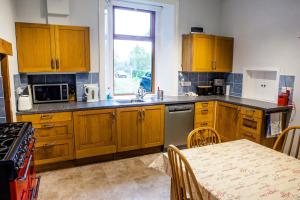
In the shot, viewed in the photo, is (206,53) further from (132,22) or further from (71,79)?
(71,79)

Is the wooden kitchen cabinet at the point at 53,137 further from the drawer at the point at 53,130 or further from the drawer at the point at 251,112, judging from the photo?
the drawer at the point at 251,112

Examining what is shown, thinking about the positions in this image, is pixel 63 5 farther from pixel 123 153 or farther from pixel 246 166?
pixel 246 166

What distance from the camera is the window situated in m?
3.97

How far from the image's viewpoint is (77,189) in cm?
262

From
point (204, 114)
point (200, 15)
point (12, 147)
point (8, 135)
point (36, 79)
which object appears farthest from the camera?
point (200, 15)

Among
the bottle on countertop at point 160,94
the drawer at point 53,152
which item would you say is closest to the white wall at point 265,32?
the bottle on countertop at point 160,94

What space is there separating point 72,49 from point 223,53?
2637 millimetres

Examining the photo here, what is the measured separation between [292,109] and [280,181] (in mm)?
2264

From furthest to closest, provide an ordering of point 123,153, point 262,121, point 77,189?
point 123,153 → point 262,121 → point 77,189

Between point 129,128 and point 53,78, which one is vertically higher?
point 53,78

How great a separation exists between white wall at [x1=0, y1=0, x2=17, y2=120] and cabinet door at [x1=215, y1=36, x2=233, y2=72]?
3.15 m

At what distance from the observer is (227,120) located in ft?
12.4

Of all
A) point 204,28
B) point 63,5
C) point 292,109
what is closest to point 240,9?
point 204,28

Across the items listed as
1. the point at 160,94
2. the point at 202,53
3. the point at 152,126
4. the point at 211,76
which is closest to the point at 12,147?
the point at 152,126
